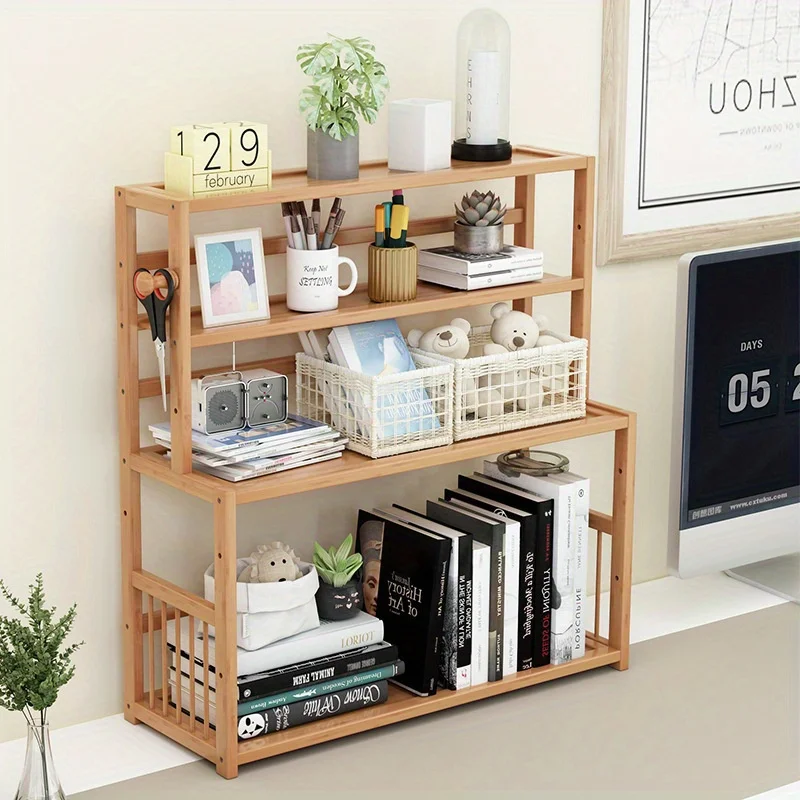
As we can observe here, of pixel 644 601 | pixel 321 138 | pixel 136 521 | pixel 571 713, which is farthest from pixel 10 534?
pixel 644 601

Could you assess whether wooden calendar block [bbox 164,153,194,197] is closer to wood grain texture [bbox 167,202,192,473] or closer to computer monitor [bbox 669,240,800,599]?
wood grain texture [bbox 167,202,192,473]

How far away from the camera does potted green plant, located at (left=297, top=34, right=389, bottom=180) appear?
190 cm

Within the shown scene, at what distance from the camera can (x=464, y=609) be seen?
2.04m

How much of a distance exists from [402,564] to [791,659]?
67 cm

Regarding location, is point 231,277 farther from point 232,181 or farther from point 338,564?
point 338,564

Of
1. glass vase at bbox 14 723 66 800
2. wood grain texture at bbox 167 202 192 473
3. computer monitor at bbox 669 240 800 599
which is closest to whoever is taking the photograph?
glass vase at bbox 14 723 66 800

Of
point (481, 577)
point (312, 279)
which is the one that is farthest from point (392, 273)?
point (481, 577)

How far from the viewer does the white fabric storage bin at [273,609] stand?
1900 millimetres

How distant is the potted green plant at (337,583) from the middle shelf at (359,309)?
12.9 inches

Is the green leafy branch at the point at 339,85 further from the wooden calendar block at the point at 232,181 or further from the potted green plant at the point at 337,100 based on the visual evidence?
the wooden calendar block at the point at 232,181

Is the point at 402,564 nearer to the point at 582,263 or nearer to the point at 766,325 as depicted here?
the point at 582,263

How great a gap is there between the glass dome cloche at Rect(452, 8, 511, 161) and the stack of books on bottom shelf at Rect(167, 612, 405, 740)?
69cm

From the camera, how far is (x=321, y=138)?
A: 1.92m

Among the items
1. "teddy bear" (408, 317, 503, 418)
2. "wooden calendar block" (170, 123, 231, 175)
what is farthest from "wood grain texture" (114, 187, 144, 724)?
"teddy bear" (408, 317, 503, 418)
